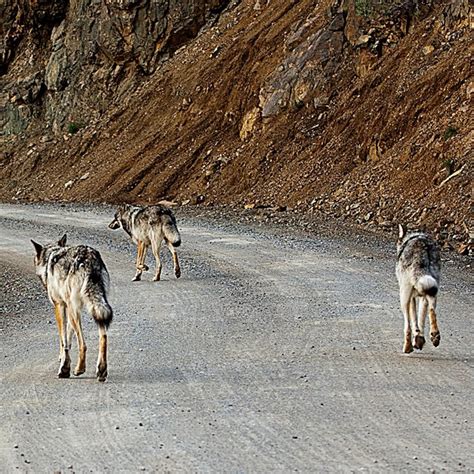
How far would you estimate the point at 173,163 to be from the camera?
34812 mm

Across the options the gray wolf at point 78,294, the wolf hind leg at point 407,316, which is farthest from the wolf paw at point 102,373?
the wolf hind leg at point 407,316

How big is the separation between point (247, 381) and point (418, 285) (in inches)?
84.5

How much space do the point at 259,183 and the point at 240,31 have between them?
1054cm

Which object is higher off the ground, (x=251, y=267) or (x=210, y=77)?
(x=210, y=77)

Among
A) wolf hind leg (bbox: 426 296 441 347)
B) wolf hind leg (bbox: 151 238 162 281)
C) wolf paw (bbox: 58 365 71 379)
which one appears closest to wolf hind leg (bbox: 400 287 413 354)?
wolf hind leg (bbox: 426 296 441 347)

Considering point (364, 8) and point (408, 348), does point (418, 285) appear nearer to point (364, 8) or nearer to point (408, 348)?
point (408, 348)

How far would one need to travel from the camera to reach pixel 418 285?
10.7m

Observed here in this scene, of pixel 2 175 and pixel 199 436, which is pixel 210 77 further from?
pixel 199 436

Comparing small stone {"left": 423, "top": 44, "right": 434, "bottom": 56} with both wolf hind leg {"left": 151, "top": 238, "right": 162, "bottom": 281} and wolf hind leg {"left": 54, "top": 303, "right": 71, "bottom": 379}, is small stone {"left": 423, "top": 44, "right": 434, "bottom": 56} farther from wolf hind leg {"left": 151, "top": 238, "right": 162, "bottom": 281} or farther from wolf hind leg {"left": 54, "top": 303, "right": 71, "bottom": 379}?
wolf hind leg {"left": 54, "top": 303, "right": 71, "bottom": 379}

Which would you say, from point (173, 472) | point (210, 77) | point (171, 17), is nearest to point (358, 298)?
point (173, 472)

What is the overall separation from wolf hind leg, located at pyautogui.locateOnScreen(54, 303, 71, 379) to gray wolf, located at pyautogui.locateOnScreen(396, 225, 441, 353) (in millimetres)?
3566

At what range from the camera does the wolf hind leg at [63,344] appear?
34.3ft

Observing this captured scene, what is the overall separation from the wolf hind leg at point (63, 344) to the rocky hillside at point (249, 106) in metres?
11.3

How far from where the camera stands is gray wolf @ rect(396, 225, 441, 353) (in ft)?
34.8
